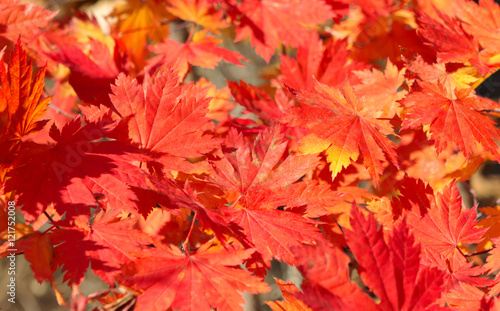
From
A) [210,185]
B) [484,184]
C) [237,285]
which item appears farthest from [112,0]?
[484,184]

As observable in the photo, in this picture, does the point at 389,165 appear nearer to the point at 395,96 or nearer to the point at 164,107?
the point at 395,96

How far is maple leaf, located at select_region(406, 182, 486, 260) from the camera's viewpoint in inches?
31.5

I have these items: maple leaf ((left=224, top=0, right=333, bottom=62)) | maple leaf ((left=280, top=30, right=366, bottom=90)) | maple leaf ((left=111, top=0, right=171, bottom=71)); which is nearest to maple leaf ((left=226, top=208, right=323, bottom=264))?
maple leaf ((left=280, top=30, right=366, bottom=90))

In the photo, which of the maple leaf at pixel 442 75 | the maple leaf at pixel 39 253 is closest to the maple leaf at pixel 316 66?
the maple leaf at pixel 442 75

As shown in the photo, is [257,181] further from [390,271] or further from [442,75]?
[442,75]

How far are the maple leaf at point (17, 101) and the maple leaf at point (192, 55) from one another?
0.51m

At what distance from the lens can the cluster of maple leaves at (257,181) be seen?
614mm

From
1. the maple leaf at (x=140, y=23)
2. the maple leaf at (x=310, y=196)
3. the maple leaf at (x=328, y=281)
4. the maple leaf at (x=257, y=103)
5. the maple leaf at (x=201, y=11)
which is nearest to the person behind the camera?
the maple leaf at (x=328, y=281)

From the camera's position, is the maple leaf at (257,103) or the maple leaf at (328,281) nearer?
the maple leaf at (328,281)

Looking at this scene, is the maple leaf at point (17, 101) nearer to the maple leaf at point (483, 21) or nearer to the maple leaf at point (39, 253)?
the maple leaf at point (39, 253)

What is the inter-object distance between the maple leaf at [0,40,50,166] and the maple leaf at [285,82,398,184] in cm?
54

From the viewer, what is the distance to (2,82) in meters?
0.65

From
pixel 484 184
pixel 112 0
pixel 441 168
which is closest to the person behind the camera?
pixel 441 168

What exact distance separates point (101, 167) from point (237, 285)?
0.36 m
